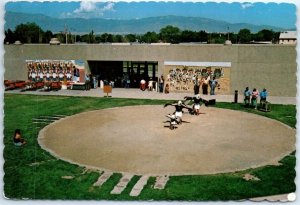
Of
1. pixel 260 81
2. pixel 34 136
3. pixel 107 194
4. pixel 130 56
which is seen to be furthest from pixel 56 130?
pixel 260 81

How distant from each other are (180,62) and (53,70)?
1142cm

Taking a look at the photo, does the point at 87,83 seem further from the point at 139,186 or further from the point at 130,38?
the point at 139,186

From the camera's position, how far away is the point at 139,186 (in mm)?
15719

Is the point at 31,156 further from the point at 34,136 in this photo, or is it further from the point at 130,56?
the point at 130,56

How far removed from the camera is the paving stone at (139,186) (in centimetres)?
1530

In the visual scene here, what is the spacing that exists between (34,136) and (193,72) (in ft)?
55.4

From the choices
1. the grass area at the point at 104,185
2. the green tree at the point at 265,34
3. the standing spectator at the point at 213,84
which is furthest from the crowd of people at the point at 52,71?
the grass area at the point at 104,185

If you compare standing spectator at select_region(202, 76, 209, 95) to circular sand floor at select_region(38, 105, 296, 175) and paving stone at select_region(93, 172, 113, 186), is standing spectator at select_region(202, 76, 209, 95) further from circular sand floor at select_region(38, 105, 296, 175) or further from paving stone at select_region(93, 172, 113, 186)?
paving stone at select_region(93, 172, 113, 186)

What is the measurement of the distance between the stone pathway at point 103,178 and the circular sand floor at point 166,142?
500 mm

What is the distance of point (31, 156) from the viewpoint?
736 inches

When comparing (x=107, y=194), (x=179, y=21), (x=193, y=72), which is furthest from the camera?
(x=193, y=72)

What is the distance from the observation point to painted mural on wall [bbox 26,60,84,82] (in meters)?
37.0

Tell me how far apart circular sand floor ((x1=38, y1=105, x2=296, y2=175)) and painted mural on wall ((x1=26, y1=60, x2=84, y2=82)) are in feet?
35.6

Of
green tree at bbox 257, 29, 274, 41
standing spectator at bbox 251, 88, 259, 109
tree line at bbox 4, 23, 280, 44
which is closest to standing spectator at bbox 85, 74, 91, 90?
tree line at bbox 4, 23, 280, 44
